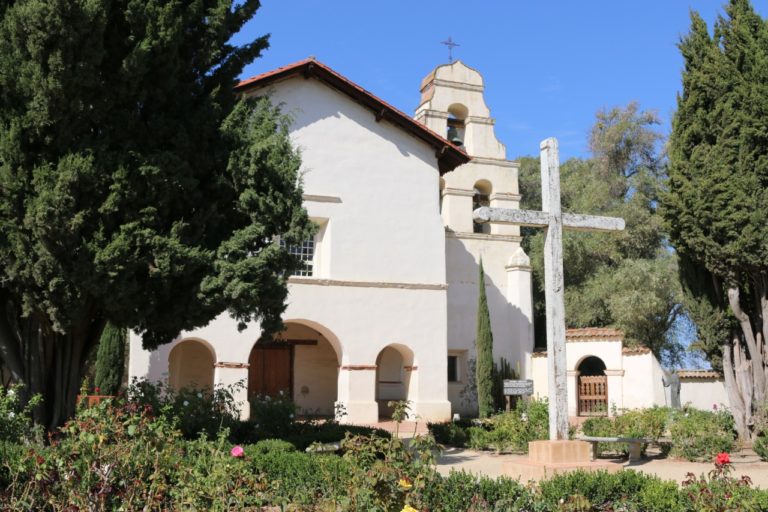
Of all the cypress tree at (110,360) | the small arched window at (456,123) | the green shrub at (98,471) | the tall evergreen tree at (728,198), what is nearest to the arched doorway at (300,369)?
the cypress tree at (110,360)

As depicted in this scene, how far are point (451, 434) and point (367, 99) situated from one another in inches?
401

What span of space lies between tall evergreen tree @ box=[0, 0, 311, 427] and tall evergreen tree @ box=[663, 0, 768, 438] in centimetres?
872

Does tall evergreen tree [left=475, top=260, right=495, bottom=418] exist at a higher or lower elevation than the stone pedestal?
higher

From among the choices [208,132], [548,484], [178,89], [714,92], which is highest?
[714,92]

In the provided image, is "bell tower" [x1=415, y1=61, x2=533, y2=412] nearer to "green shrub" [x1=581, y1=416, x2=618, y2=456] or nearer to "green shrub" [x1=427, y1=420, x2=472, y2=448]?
"green shrub" [x1=427, y1=420, x2=472, y2=448]

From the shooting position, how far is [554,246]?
1012 cm

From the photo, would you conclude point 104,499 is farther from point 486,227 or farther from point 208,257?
point 486,227

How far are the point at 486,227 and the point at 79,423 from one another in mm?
21928

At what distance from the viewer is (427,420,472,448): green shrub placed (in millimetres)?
15539

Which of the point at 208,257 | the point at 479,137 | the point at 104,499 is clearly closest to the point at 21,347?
the point at 208,257

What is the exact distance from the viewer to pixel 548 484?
7078mm

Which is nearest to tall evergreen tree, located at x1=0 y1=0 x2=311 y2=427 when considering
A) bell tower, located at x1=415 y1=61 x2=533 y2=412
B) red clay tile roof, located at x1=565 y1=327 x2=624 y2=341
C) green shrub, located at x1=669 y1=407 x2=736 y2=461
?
green shrub, located at x1=669 y1=407 x2=736 y2=461

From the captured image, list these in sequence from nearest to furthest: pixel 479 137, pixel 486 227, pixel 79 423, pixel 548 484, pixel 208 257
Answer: pixel 79 423
pixel 548 484
pixel 208 257
pixel 479 137
pixel 486 227

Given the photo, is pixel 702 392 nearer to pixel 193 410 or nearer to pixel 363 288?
pixel 363 288
